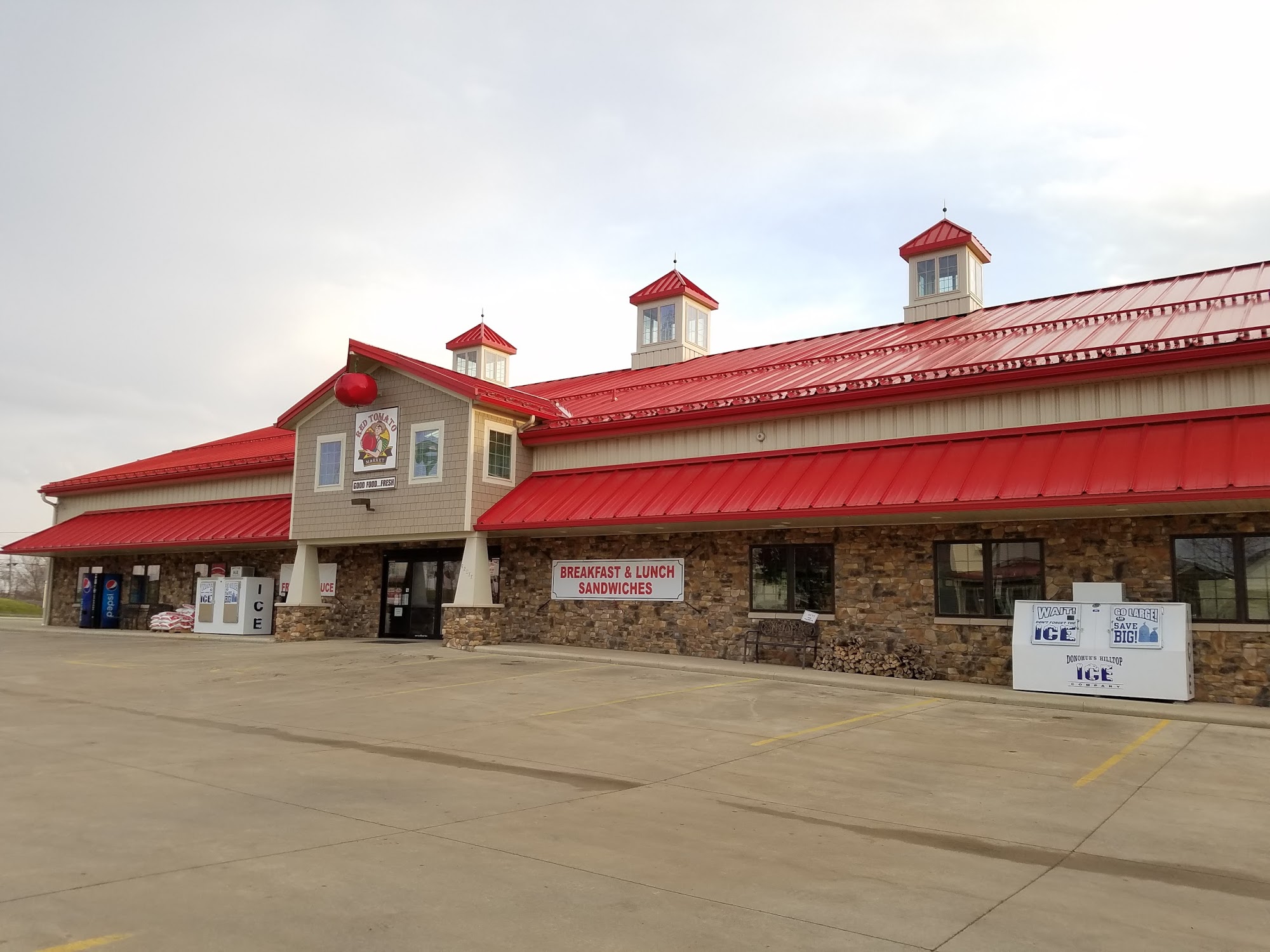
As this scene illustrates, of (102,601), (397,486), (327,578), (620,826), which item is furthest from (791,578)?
(102,601)

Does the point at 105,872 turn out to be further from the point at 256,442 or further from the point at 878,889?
the point at 256,442

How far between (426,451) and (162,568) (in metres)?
13.0

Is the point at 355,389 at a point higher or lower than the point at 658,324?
lower

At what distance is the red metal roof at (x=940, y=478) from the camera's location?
43.5 feet

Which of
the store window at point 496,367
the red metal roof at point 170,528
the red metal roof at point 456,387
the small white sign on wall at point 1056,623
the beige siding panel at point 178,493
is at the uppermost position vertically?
the store window at point 496,367

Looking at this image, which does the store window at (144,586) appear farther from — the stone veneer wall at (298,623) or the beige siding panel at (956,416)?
the beige siding panel at (956,416)

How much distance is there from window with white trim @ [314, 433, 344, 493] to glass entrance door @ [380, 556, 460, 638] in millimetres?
2519

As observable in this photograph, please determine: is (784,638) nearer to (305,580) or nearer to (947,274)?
(947,274)

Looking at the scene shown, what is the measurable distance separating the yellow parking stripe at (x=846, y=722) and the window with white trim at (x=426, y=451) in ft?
39.1

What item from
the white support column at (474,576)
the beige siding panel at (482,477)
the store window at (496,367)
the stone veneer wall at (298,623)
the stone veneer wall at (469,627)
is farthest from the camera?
the store window at (496,367)

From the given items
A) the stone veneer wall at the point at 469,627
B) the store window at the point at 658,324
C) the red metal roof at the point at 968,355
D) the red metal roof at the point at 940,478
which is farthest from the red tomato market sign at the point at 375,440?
the store window at the point at 658,324

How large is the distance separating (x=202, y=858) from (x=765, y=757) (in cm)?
547

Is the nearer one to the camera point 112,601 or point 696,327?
point 696,327

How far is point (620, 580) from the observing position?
20031 millimetres
